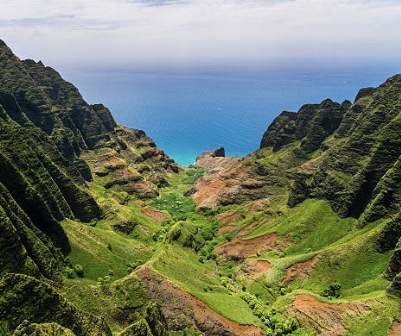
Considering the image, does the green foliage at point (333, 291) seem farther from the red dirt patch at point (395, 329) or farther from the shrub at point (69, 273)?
the shrub at point (69, 273)

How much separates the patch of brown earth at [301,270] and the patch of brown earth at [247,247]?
14.0m

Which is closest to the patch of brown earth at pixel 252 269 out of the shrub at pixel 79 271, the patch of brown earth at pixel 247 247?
the patch of brown earth at pixel 247 247

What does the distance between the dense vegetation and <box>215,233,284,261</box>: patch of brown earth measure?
1.71ft

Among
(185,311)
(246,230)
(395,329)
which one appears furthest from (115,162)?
(395,329)

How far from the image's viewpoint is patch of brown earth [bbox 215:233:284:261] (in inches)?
4213

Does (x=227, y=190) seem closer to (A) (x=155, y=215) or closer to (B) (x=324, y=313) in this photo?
(A) (x=155, y=215)

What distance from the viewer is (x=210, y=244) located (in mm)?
122375

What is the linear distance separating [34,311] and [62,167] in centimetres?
8807

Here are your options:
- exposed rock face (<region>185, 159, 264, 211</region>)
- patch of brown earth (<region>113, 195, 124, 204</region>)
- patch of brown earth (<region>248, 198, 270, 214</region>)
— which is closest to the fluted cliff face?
patch of brown earth (<region>113, 195, 124, 204</region>)

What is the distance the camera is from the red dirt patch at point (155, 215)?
141 m

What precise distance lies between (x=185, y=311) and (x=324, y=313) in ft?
114

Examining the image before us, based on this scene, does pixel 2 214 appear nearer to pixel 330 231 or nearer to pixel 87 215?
pixel 87 215

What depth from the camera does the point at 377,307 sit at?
62.2 meters

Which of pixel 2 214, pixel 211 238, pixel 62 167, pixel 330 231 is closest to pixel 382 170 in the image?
pixel 330 231
